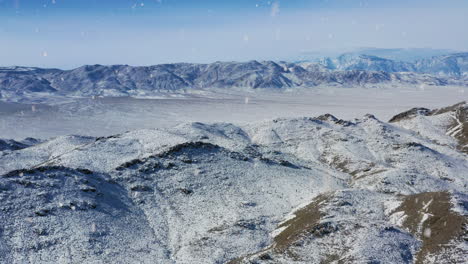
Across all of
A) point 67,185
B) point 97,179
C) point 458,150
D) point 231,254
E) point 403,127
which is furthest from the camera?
point 403,127

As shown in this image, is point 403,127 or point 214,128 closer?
point 214,128

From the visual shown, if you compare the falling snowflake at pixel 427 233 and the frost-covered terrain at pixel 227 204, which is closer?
the frost-covered terrain at pixel 227 204


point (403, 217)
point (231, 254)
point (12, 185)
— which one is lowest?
point (231, 254)

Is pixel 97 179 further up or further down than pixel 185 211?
further up

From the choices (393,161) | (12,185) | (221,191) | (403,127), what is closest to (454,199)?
(221,191)

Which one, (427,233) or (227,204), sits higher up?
(427,233)

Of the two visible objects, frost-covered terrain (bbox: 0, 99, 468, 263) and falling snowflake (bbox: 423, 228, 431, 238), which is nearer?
frost-covered terrain (bbox: 0, 99, 468, 263)

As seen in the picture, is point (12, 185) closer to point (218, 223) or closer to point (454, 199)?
point (218, 223)

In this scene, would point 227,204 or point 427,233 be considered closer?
point 427,233
